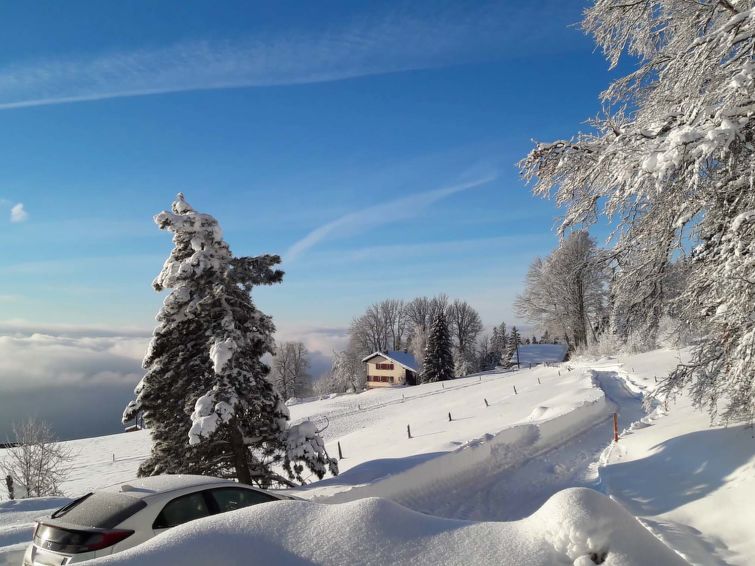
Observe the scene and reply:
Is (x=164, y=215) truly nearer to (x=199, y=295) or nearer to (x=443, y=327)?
(x=199, y=295)

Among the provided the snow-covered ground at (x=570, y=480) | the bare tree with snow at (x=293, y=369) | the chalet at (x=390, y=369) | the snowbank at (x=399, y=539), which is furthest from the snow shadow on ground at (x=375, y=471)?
the bare tree with snow at (x=293, y=369)

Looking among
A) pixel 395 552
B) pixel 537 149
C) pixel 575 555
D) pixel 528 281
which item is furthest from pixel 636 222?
pixel 528 281

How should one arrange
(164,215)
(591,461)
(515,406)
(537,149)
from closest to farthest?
(537,149) → (164,215) → (591,461) → (515,406)

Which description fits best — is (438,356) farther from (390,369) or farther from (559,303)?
(559,303)

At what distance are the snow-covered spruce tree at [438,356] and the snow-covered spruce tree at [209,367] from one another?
179ft

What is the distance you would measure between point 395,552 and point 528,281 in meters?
58.4

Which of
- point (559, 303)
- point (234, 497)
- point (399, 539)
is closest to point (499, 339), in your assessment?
point (559, 303)

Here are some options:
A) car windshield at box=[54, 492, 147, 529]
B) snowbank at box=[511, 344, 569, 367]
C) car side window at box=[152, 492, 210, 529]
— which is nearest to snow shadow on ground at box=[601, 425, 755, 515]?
car side window at box=[152, 492, 210, 529]

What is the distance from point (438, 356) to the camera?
219 feet

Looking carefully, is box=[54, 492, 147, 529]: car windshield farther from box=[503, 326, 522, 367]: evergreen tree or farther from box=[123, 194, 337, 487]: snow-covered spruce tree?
box=[503, 326, 522, 367]: evergreen tree

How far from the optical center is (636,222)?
7250 mm

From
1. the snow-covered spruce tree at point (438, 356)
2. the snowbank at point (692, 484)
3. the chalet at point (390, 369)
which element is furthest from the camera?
the chalet at point (390, 369)

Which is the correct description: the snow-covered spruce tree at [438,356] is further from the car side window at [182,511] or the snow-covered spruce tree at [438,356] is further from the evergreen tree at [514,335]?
the car side window at [182,511]

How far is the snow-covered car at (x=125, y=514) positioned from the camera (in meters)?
4.92
